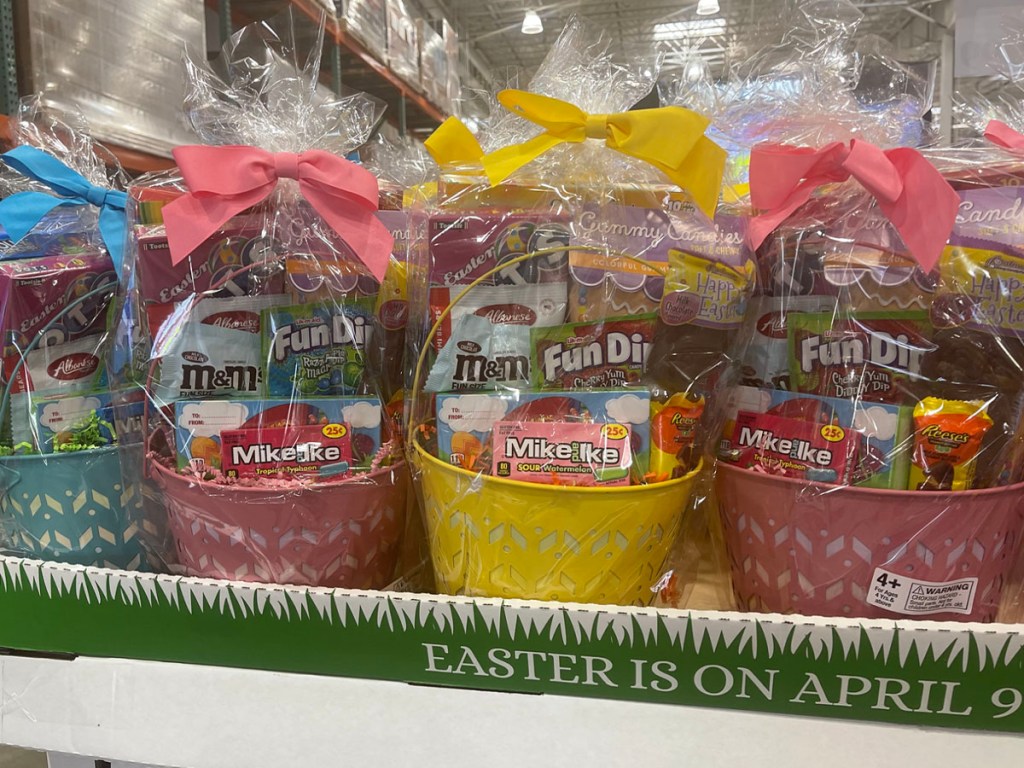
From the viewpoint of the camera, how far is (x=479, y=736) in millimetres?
622

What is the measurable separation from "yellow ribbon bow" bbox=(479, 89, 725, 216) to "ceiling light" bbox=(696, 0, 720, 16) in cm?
410

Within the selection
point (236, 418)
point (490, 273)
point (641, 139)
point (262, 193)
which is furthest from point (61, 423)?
point (641, 139)

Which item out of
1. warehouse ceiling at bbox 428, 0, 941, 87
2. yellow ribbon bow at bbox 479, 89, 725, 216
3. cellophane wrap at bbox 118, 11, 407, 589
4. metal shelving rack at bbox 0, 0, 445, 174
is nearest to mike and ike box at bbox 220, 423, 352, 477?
cellophane wrap at bbox 118, 11, 407, 589

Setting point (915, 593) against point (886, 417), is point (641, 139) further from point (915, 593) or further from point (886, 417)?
point (915, 593)

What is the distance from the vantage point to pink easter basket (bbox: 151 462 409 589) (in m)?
0.65

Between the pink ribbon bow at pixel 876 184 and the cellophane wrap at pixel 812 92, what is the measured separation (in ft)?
0.31

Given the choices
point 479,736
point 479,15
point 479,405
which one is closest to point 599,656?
point 479,736

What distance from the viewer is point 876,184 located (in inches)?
23.6

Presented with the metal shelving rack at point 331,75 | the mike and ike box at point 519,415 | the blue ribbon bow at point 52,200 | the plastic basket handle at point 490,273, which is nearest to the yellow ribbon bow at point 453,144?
the plastic basket handle at point 490,273

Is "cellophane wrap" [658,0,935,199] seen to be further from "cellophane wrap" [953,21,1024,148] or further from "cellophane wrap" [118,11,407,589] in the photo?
"cellophane wrap" [118,11,407,589]

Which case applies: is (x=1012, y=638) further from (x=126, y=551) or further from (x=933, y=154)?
(x=126, y=551)

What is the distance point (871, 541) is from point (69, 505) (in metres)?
0.77

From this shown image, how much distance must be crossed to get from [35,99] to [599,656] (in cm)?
106

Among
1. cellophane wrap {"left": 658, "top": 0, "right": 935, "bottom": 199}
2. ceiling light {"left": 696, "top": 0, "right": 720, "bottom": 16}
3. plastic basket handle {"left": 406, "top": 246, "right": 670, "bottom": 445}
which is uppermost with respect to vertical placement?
ceiling light {"left": 696, "top": 0, "right": 720, "bottom": 16}
